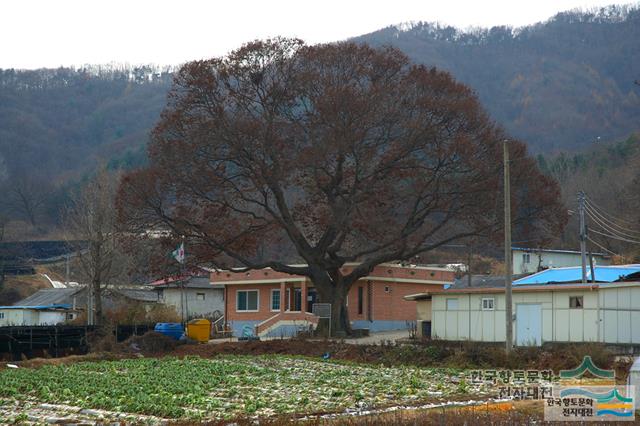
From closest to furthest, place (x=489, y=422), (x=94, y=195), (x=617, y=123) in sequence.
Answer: (x=489, y=422) < (x=94, y=195) < (x=617, y=123)

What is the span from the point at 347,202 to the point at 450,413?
29.6 meters

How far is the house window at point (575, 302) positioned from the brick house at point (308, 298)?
19.7 meters

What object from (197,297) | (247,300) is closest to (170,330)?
(247,300)

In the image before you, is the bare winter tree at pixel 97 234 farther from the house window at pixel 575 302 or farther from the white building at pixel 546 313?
the house window at pixel 575 302

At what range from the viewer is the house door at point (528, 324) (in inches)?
1467

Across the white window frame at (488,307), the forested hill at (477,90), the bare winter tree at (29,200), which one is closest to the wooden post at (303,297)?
the white window frame at (488,307)

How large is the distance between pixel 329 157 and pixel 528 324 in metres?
14.1

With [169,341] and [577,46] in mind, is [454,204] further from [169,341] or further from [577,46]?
[577,46]

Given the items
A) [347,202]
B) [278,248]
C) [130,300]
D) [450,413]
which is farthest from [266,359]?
[278,248]

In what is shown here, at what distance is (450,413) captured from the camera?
16688 millimetres

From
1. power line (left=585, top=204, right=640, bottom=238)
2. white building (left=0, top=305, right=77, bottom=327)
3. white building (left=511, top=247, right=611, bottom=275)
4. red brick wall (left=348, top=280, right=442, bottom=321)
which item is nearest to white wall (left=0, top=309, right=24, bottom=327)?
white building (left=0, top=305, right=77, bottom=327)

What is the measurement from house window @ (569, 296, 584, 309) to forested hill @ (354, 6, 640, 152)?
97561 millimetres

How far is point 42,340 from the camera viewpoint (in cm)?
3972

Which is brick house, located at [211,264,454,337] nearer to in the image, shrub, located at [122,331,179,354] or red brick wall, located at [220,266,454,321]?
red brick wall, located at [220,266,454,321]
